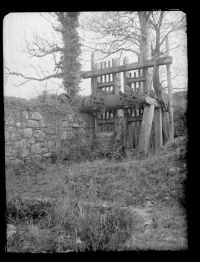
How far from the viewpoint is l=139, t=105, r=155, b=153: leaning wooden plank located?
28.7 feet

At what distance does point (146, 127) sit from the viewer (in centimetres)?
886

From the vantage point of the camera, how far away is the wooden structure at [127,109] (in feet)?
29.2

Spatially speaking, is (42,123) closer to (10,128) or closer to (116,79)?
(10,128)

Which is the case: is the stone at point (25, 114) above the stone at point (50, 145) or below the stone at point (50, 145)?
above

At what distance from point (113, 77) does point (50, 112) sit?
2.47 meters

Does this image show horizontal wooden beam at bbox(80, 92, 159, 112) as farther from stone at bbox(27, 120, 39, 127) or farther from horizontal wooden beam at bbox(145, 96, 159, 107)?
stone at bbox(27, 120, 39, 127)

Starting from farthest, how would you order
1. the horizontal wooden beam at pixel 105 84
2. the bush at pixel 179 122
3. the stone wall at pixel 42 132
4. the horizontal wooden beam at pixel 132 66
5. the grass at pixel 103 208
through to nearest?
1. the bush at pixel 179 122
2. the horizontal wooden beam at pixel 105 84
3. the horizontal wooden beam at pixel 132 66
4. the stone wall at pixel 42 132
5. the grass at pixel 103 208

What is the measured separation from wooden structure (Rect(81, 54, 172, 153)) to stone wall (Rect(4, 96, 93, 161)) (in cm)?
50

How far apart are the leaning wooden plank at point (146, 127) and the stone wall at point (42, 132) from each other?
1.96 meters

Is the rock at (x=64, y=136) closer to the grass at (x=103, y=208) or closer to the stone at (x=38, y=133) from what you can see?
the stone at (x=38, y=133)

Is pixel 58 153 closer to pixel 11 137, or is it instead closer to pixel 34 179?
pixel 11 137

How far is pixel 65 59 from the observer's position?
38.4 feet

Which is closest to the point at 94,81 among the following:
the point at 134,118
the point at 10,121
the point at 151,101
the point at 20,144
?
the point at 134,118

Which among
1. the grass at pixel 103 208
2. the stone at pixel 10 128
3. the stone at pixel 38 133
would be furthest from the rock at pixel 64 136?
the grass at pixel 103 208
